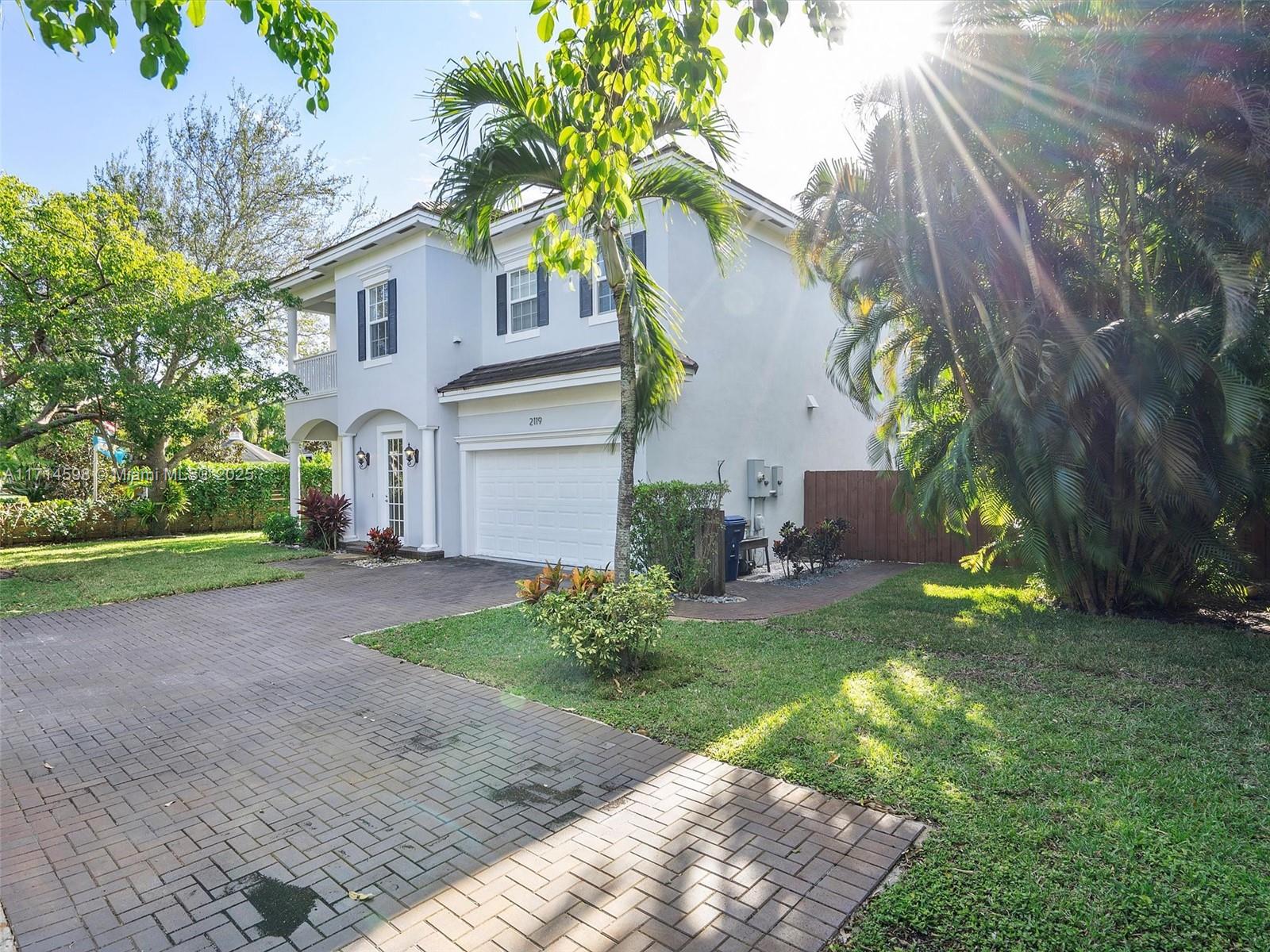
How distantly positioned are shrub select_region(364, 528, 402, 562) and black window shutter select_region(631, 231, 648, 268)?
7767mm

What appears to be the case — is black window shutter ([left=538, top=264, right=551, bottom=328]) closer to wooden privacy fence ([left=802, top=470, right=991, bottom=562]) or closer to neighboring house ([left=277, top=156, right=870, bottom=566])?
neighboring house ([left=277, top=156, right=870, bottom=566])

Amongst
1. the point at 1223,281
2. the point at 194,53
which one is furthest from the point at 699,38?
the point at 1223,281

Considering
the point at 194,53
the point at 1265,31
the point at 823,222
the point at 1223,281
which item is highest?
the point at 1265,31

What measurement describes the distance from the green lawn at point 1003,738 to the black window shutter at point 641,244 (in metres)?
6.65

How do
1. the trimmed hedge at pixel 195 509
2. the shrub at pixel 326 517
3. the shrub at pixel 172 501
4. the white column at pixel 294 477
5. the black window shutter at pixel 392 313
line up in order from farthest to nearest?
the shrub at pixel 172 501, the white column at pixel 294 477, the trimmed hedge at pixel 195 509, the shrub at pixel 326 517, the black window shutter at pixel 392 313

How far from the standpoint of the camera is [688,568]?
10422mm

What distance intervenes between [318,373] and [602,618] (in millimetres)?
15038

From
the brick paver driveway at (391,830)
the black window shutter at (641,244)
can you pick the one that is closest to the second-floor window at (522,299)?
the black window shutter at (641,244)

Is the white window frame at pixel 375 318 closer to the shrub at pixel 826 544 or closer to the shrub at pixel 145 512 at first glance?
the shrub at pixel 145 512

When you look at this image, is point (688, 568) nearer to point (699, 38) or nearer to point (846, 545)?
point (846, 545)

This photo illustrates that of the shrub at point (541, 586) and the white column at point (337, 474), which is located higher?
the white column at point (337, 474)

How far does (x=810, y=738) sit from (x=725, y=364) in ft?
29.7

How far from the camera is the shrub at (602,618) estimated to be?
242 inches

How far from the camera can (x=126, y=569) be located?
46.1 feet
